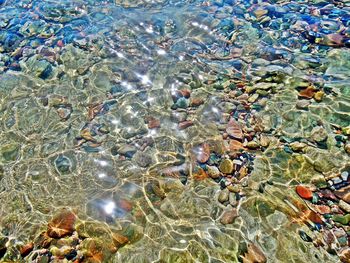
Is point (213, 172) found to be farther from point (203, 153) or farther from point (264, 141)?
point (264, 141)

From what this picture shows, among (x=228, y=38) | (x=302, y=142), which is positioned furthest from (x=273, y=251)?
(x=228, y=38)

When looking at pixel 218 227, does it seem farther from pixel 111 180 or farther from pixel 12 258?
pixel 12 258

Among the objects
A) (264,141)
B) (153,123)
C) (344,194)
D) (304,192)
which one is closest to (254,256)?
(304,192)

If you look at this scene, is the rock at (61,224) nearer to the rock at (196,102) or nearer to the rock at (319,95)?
the rock at (196,102)

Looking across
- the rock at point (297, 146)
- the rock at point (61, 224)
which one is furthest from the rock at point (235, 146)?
the rock at point (61, 224)

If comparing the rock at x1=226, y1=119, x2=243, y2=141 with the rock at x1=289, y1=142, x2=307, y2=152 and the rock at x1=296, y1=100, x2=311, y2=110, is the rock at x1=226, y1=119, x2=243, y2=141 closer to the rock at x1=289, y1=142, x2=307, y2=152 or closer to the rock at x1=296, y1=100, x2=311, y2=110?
the rock at x1=289, y1=142, x2=307, y2=152

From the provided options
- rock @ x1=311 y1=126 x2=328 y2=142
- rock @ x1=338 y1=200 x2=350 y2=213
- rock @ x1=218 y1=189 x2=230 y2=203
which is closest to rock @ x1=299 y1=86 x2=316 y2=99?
rock @ x1=311 y1=126 x2=328 y2=142
